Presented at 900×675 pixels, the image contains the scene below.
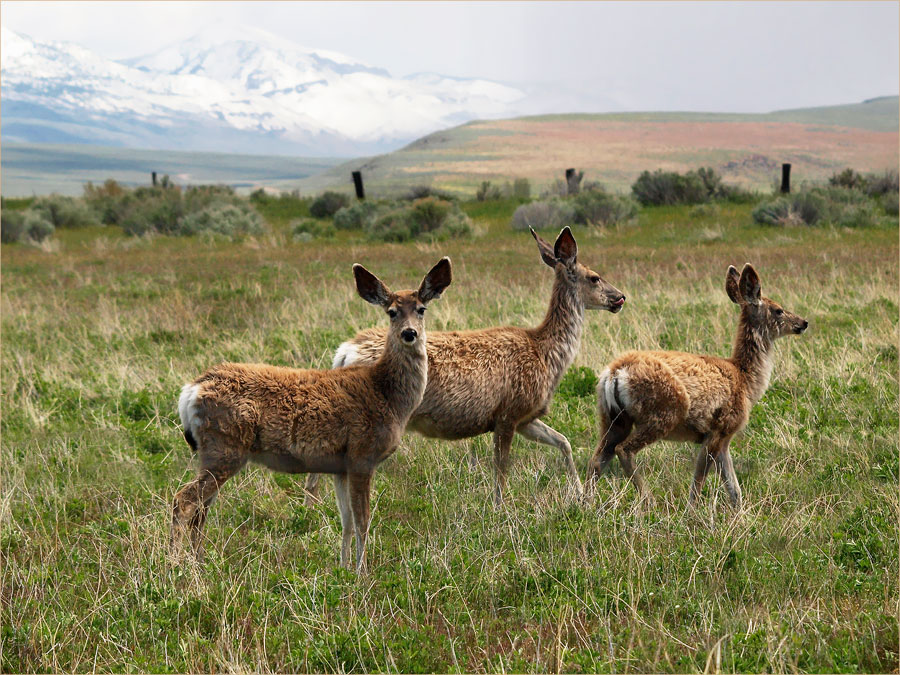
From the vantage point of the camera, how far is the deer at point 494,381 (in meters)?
6.49

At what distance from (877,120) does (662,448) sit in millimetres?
176599

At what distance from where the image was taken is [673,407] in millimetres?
6211

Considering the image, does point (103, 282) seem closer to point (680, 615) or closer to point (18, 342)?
point (18, 342)

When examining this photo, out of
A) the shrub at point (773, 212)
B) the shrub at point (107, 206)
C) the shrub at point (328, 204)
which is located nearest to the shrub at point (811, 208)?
the shrub at point (773, 212)

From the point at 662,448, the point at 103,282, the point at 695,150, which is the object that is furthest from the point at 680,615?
the point at 695,150

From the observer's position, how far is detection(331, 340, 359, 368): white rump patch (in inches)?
267

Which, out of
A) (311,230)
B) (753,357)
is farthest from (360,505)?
(311,230)

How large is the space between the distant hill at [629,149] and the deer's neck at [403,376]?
7447 centimetres

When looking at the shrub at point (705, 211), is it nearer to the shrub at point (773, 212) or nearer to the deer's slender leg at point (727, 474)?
the shrub at point (773, 212)

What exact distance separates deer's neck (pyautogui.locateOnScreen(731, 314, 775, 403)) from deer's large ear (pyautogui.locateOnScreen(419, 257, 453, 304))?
254 centimetres

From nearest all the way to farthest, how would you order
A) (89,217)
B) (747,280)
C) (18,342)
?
(747,280), (18,342), (89,217)

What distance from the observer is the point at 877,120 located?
163m

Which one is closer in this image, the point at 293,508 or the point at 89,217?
the point at 293,508

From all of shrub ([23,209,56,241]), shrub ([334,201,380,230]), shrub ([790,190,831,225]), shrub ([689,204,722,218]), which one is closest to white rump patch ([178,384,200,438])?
shrub ([790,190,831,225])
